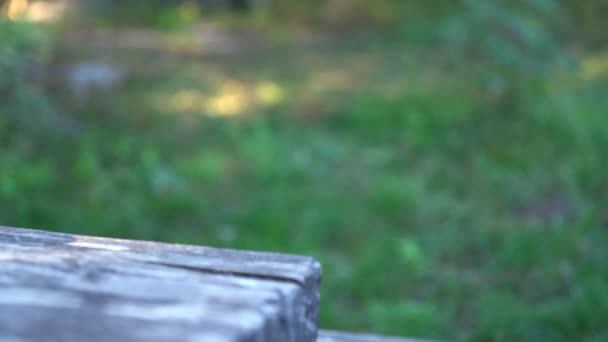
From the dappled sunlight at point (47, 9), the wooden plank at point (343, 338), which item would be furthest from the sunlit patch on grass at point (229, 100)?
the wooden plank at point (343, 338)

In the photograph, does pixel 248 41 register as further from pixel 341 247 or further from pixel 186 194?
pixel 341 247

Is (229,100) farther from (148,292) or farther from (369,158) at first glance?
(148,292)

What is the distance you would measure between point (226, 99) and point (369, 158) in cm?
137

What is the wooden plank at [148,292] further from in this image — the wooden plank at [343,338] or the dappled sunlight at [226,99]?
the dappled sunlight at [226,99]

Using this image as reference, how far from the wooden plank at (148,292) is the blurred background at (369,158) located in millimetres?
2165

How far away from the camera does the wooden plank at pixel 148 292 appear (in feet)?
3.30

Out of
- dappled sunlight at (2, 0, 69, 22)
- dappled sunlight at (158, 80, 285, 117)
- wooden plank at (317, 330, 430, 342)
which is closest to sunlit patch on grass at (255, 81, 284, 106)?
dappled sunlight at (158, 80, 285, 117)

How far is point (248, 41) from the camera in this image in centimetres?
756

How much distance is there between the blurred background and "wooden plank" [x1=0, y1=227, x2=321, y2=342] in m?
2.16

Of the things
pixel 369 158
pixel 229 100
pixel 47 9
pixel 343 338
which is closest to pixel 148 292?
pixel 343 338

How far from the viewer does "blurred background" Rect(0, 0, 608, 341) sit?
3668 millimetres

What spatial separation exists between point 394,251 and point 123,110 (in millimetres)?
2466

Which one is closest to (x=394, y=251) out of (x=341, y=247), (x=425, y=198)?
(x=341, y=247)

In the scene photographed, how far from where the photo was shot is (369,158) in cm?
495
